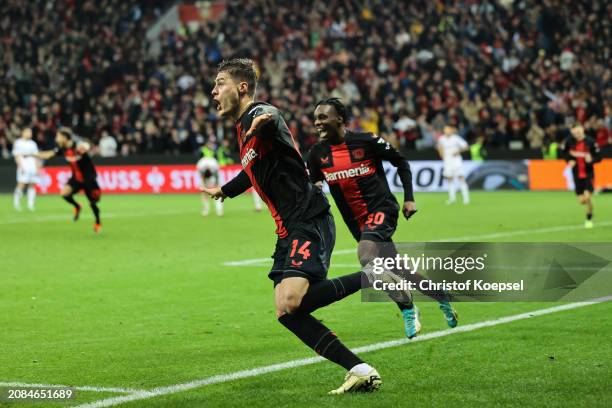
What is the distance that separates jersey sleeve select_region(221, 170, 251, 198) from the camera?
7.01m

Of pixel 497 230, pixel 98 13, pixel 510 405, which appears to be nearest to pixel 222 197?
pixel 510 405

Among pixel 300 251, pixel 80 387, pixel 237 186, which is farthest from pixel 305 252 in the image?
pixel 80 387

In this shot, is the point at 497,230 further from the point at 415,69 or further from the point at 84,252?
the point at 415,69

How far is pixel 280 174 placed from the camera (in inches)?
255

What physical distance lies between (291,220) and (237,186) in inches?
30.6

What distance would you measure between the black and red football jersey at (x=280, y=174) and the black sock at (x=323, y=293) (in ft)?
1.32

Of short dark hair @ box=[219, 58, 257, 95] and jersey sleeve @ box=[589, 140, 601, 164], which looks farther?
jersey sleeve @ box=[589, 140, 601, 164]

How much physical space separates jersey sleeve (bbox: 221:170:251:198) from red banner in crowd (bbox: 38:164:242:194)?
29.0m

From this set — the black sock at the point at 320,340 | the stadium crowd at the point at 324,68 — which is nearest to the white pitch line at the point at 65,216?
the stadium crowd at the point at 324,68

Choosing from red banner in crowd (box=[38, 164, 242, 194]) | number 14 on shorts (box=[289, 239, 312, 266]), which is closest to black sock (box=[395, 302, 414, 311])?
number 14 on shorts (box=[289, 239, 312, 266])

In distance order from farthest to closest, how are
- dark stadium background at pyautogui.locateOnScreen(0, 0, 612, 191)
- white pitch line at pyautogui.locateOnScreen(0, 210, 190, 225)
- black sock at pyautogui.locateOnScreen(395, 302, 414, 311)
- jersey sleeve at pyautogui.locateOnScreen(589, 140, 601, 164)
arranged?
1. dark stadium background at pyautogui.locateOnScreen(0, 0, 612, 191)
2. white pitch line at pyautogui.locateOnScreen(0, 210, 190, 225)
3. jersey sleeve at pyautogui.locateOnScreen(589, 140, 601, 164)
4. black sock at pyautogui.locateOnScreen(395, 302, 414, 311)

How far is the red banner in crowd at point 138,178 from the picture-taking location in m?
36.7

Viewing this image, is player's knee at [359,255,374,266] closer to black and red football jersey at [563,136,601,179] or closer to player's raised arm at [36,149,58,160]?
black and red football jersey at [563,136,601,179]

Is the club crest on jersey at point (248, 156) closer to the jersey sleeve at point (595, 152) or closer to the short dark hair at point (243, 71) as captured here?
the short dark hair at point (243, 71)
